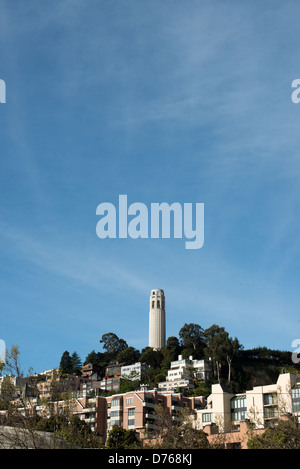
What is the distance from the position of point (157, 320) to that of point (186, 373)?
34.2m

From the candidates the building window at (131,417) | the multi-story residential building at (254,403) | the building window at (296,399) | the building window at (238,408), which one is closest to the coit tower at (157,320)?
the building window at (131,417)

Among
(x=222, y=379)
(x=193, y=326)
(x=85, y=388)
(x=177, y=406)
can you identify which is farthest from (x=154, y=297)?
(x=177, y=406)

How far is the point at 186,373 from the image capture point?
95.7m

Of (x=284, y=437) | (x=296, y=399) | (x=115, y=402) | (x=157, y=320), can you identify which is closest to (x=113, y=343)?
(x=157, y=320)

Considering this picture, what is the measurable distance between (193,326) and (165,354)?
774cm

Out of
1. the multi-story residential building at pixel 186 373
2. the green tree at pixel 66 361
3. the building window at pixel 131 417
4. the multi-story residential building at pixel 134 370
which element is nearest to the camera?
the building window at pixel 131 417

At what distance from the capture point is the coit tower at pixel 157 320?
12644 cm

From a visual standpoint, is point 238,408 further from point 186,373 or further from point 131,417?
point 186,373

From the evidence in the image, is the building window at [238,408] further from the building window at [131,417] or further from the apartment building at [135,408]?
the building window at [131,417]

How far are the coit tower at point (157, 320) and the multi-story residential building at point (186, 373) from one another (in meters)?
25.9

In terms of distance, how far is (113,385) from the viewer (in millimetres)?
102812

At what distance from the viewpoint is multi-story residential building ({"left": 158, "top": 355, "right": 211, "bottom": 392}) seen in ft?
303

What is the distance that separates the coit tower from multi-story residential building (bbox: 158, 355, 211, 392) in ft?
85.0
